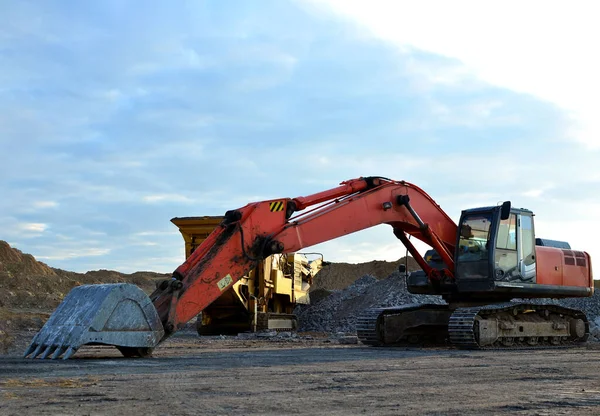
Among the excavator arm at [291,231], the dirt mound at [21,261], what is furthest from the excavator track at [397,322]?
the dirt mound at [21,261]

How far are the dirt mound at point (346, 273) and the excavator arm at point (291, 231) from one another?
37179mm

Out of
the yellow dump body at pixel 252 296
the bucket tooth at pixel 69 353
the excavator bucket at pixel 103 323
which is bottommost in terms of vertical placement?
the bucket tooth at pixel 69 353

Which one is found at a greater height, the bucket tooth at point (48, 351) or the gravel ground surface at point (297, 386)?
the bucket tooth at point (48, 351)

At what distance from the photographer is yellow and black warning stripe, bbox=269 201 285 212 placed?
12438 mm

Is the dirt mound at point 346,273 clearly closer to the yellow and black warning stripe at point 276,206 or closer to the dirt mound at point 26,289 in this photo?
the dirt mound at point 26,289

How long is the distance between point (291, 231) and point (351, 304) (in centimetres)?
1656

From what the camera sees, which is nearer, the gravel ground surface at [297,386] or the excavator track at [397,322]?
the gravel ground surface at [297,386]

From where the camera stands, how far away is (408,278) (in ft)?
54.3

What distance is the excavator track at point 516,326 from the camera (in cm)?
1435

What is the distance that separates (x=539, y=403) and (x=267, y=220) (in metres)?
6.53

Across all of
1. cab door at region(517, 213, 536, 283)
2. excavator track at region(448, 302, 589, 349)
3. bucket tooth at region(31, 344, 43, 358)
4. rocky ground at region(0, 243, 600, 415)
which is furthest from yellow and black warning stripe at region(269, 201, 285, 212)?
cab door at region(517, 213, 536, 283)

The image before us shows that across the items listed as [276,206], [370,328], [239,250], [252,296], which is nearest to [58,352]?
[239,250]

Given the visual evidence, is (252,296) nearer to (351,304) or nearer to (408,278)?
(408,278)

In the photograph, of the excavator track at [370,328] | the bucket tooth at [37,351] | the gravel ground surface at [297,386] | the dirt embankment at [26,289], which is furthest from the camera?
the dirt embankment at [26,289]
